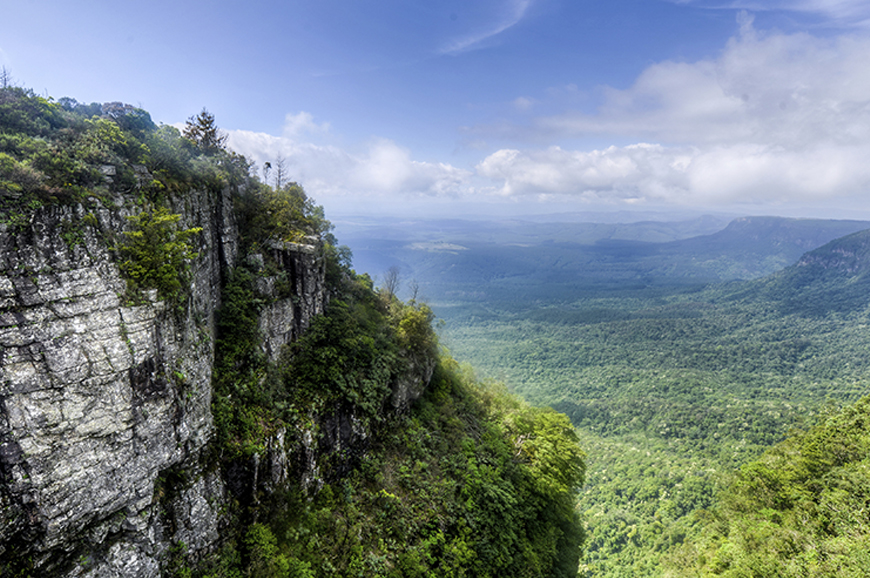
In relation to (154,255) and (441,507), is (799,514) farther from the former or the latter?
(154,255)

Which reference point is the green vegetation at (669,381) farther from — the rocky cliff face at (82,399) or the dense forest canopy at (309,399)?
the rocky cliff face at (82,399)

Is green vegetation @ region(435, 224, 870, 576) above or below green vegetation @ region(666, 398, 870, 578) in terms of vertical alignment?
below

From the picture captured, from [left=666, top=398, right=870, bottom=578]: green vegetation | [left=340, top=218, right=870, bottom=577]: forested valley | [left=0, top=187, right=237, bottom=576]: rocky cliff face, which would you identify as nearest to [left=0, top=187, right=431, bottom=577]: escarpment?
[left=0, top=187, right=237, bottom=576]: rocky cliff face

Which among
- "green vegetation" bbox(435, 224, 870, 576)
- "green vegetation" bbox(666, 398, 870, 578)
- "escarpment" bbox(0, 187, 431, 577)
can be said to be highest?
"escarpment" bbox(0, 187, 431, 577)

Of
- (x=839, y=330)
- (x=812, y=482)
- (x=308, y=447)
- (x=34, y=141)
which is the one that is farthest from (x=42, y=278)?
(x=839, y=330)

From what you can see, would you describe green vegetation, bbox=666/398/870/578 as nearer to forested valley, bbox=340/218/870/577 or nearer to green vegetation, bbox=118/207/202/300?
forested valley, bbox=340/218/870/577

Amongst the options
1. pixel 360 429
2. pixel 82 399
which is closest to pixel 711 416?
pixel 360 429

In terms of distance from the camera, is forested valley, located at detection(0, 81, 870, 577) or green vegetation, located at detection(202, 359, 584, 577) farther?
green vegetation, located at detection(202, 359, 584, 577)

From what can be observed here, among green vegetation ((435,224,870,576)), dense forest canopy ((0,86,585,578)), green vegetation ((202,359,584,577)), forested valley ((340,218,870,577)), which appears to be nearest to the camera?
dense forest canopy ((0,86,585,578))
